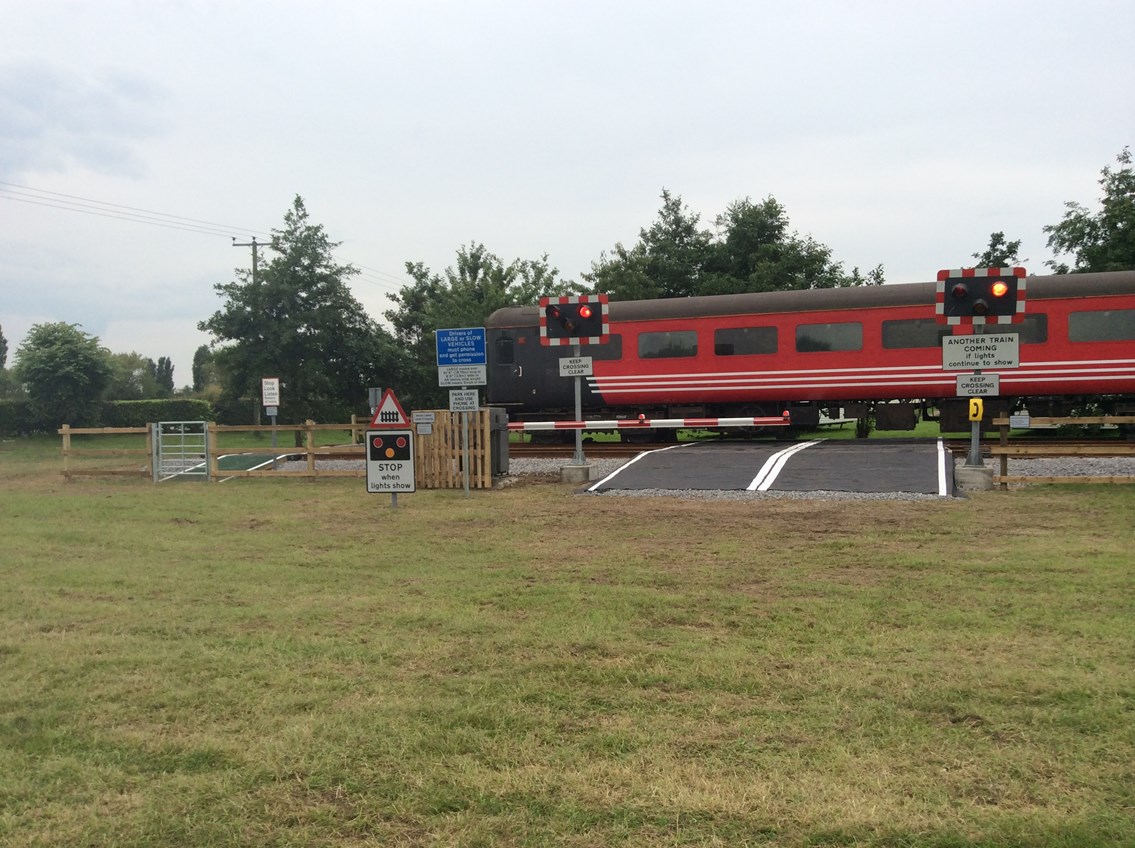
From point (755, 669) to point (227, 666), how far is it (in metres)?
2.85

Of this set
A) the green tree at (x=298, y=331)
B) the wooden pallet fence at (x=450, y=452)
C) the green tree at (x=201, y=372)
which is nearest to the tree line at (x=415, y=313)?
the green tree at (x=298, y=331)

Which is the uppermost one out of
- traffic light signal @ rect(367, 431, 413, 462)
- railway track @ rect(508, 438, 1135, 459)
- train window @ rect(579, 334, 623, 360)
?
train window @ rect(579, 334, 623, 360)

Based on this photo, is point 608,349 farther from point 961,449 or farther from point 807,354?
point 961,449

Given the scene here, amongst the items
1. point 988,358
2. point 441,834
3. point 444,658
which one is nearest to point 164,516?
point 444,658

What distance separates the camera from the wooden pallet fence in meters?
14.1

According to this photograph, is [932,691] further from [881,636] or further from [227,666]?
[227,666]

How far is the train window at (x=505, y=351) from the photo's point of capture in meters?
20.5

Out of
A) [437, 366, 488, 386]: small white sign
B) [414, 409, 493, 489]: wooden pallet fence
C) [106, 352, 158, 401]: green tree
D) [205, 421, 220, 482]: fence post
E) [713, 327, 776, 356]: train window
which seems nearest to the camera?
[437, 366, 488, 386]: small white sign

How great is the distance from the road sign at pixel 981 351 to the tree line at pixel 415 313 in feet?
78.7

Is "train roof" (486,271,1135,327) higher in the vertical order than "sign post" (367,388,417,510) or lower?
higher

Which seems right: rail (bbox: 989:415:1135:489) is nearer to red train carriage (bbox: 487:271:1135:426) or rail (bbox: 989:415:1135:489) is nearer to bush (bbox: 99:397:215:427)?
red train carriage (bbox: 487:271:1135:426)

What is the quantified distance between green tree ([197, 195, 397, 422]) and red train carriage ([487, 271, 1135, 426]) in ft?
55.2

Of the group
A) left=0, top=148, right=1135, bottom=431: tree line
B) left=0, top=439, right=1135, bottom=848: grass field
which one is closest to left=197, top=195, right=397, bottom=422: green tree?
left=0, top=148, right=1135, bottom=431: tree line

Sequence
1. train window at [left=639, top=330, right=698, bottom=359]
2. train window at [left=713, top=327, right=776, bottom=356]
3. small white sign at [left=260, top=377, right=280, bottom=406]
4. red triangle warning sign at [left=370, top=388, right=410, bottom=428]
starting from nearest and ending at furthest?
1. red triangle warning sign at [left=370, top=388, right=410, bottom=428]
2. train window at [left=713, top=327, right=776, bottom=356]
3. train window at [left=639, top=330, right=698, bottom=359]
4. small white sign at [left=260, top=377, right=280, bottom=406]
